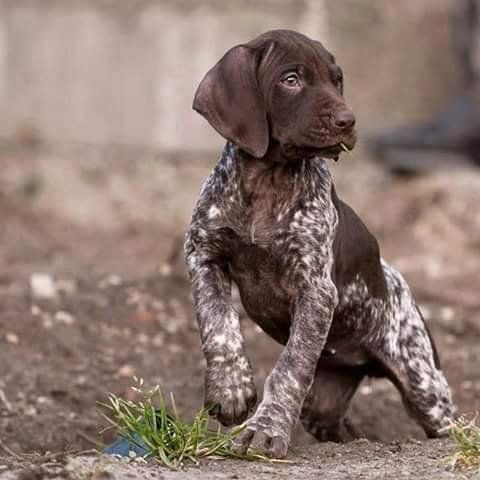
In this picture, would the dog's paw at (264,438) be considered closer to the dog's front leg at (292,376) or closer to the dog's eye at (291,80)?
the dog's front leg at (292,376)

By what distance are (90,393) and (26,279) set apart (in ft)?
9.23

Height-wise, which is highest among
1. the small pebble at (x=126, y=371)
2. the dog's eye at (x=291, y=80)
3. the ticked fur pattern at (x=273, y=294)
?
the dog's eye at (x=291, y=80)

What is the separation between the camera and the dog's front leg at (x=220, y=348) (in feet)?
18.8

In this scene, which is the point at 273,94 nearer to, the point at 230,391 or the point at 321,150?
the point at 321,150

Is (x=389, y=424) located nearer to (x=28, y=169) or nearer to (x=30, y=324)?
(x=30, y=324)

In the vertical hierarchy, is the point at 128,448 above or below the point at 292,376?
below

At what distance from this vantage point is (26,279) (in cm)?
1044

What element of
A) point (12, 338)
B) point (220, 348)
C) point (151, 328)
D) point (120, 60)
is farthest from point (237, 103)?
point (120, 60)

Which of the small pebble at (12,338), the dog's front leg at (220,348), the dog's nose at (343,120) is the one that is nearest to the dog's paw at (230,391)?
the dog's front leg at (220,348)

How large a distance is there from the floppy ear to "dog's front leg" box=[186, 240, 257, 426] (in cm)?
49

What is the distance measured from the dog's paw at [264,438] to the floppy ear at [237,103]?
3.29 ft

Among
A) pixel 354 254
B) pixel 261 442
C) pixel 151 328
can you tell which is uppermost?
pixel 354 254

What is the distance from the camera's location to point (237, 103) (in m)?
5.91

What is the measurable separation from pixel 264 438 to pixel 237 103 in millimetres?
1252
